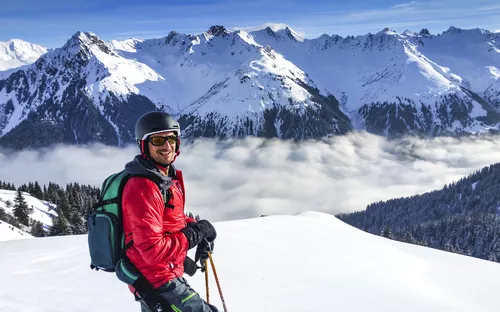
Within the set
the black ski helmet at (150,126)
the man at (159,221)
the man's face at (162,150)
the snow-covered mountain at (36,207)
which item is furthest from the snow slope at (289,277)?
the snow-covered mountain at (36,207)

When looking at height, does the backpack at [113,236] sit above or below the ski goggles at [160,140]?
below

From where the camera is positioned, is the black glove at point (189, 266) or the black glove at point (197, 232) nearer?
the black glove at point (197, 232)

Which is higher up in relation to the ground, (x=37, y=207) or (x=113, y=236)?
(x=113, y=236)

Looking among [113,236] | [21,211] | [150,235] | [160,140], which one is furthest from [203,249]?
[21,211]

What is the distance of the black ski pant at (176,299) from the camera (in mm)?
5164

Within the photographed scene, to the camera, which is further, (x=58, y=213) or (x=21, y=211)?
(x=58, y=213)

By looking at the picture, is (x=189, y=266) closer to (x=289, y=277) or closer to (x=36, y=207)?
(x=289, y=277)

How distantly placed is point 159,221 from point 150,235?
0.84ft

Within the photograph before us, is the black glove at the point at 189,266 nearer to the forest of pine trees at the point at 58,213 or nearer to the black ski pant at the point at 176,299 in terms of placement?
the black ski pant at the point at 176,299

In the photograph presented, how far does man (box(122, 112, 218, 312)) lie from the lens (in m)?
4.88

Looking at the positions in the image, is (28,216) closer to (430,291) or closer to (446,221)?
(430,291)

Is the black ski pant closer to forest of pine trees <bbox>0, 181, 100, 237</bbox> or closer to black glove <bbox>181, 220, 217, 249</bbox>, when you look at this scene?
black glove <bbox>181, 220, 217, 249</bbox>

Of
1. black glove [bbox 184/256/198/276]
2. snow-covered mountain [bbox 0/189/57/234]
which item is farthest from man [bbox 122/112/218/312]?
snow-covered mountain [bbox 0/189/57/234]

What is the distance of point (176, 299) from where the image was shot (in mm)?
5211
